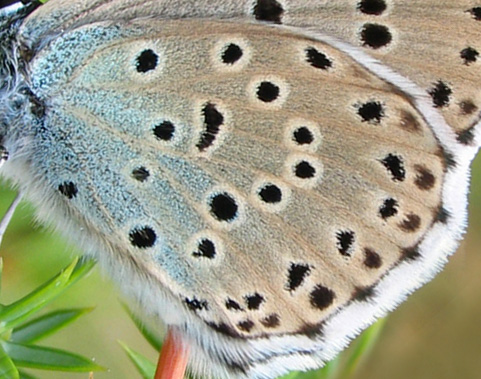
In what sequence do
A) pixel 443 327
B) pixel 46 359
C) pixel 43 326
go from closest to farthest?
pixel 46 359
pixel 43 326
pixel 443 327

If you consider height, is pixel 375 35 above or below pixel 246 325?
above

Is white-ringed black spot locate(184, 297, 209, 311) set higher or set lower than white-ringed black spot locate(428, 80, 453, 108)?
lower

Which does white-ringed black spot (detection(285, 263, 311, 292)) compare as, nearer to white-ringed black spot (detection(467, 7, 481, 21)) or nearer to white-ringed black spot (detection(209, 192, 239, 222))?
white-ringed black spot (detection(209, 192, 239, 222))

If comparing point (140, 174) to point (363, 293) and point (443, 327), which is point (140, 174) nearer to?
point (363, 293)

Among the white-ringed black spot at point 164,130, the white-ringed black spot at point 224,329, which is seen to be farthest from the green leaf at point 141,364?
the white-ringed black spot at point 164,130

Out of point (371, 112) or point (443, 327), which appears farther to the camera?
point (443, 327)

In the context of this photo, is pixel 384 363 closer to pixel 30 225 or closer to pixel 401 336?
pixel 401 336

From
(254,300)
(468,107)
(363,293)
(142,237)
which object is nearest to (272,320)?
(254,300)

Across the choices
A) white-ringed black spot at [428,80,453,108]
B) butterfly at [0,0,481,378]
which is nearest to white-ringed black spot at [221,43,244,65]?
butterfly at [0,0,481,378]
